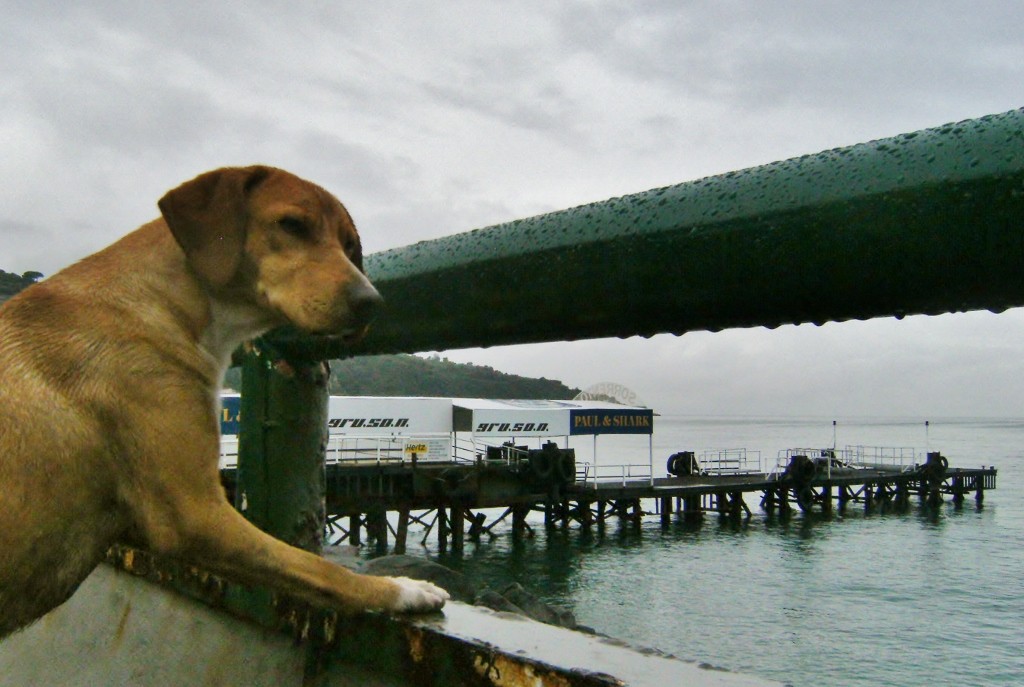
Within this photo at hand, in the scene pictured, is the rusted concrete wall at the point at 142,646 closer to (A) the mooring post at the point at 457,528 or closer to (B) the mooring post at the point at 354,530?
(B) the mooring post at the point at 354,530

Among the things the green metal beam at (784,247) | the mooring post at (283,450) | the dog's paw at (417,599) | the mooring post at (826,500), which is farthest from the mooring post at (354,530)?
the green metal beam at (784,247)

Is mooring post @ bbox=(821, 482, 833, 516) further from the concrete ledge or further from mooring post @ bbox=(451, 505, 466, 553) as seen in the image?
the concrete ledge

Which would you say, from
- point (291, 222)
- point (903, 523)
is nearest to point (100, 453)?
point (291, 222)

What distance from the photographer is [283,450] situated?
271cm

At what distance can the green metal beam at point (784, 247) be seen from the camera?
1.09m

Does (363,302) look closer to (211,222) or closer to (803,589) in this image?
(211,222)

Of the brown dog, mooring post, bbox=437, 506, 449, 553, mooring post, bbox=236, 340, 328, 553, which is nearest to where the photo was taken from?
the brown dog

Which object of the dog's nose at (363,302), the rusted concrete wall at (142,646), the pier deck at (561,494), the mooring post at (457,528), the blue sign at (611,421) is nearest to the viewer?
the dog's nose at (363,302)

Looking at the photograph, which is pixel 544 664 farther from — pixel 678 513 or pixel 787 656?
pixel 678 513

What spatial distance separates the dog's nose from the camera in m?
1.91

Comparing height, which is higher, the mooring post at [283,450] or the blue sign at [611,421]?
the mooring post at [283,450]

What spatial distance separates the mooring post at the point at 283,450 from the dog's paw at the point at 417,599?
2.18ft

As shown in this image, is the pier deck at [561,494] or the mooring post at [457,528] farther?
the mooring post at [457,528]

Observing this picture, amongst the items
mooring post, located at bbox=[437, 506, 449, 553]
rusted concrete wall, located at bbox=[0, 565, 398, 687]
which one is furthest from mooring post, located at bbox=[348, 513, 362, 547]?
rusted concrete wall, located at bbox=[0, 565, 398, 687]
